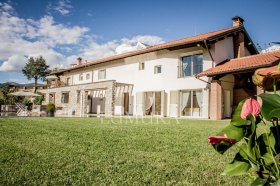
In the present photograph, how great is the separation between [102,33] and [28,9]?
856cm

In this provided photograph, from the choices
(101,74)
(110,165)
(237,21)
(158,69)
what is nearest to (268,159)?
(110,165)

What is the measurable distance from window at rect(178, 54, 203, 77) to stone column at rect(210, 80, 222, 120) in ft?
8.77

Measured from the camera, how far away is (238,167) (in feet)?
4.37

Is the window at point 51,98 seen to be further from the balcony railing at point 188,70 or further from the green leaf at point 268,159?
the green leaf at point 268,159

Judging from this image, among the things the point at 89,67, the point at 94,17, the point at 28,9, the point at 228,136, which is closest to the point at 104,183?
the point at 228,136

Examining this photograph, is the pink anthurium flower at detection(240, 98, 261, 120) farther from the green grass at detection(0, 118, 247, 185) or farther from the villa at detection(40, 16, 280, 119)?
the villa at detection(40, 16, 280, 119)

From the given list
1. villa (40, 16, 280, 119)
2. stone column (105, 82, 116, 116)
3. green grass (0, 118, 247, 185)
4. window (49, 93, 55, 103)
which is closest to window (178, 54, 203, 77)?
villa (40, 16, 280, 119)

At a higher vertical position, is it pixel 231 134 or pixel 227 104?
pixel 227 104

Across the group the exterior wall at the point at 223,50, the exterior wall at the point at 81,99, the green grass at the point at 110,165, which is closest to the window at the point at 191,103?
the exterior wall at the point at 223,50

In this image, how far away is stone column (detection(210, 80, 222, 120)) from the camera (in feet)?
58.5

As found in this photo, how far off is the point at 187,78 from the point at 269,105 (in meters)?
19.8

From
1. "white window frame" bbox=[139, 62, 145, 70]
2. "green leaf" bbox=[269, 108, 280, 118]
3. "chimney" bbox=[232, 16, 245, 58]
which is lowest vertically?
"green leaf" bbox=[269, 108, 280, 118]

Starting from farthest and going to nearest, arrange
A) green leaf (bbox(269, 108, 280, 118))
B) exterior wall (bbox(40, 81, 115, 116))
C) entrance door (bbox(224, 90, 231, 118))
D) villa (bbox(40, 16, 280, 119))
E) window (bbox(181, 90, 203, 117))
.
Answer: exterior wall (bbox(40, 81, 115, 116)) < entrance door (bbox(224, 90, 231, 118)) < window (bbox(181, 90, 203, 117)) < villa (bbox(40, 16, 280, 119)) < green leaf (bbox(269, 108, 280, 118))

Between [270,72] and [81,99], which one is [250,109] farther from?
[81,99]
